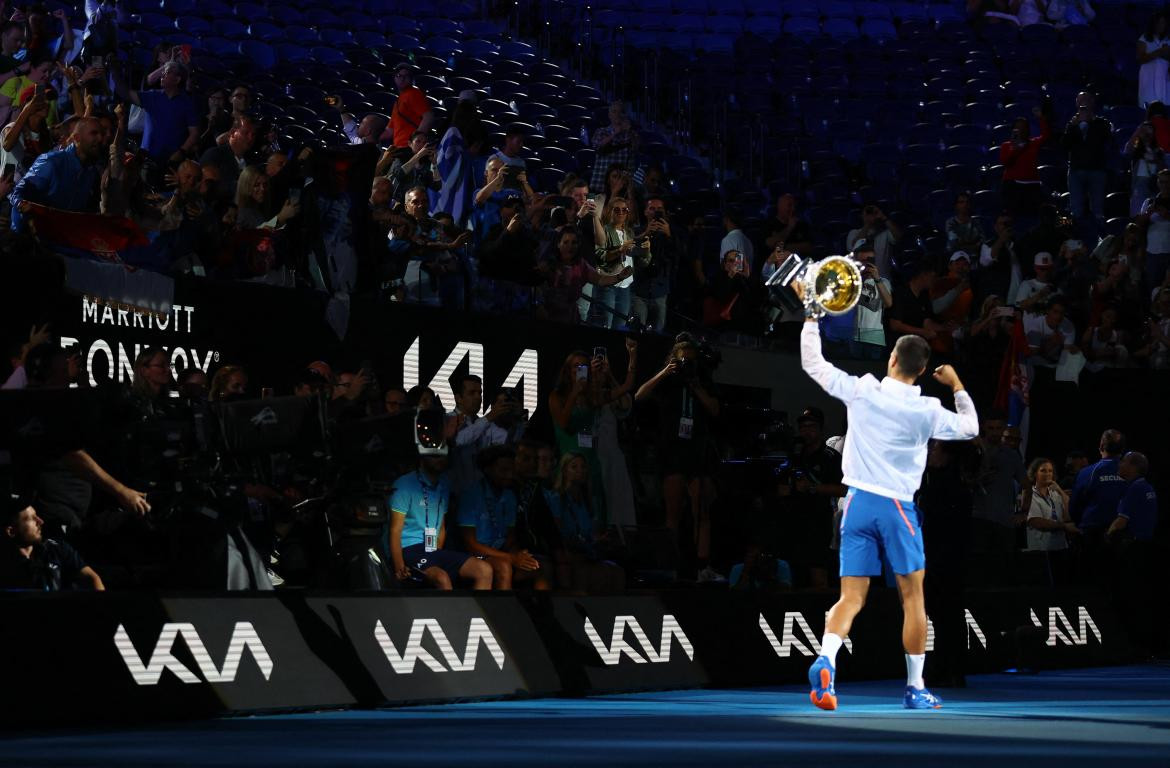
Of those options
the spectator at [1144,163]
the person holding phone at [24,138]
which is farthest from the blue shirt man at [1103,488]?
the person holding phone at [24,138]

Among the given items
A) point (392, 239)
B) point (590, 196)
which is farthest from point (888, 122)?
point (392, 239)

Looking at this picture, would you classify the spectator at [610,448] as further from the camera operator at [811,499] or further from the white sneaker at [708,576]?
the camera operator at [811,499]

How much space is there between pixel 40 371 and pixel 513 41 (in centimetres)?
2009

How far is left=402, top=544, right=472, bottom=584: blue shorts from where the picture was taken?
42.1 feet

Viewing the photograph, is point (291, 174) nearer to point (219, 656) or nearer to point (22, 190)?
point (22, 190)

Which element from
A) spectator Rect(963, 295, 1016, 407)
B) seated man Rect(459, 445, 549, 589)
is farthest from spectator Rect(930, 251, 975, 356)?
seated man Rect(459, 445, 549, 589)

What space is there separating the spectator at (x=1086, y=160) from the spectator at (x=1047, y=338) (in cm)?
377

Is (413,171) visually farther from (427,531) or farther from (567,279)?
(427,531)

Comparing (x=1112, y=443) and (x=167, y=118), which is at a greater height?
(x=167, y=118)

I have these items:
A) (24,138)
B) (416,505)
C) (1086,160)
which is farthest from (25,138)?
(1086,160)

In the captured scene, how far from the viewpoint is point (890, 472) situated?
34.1 ft

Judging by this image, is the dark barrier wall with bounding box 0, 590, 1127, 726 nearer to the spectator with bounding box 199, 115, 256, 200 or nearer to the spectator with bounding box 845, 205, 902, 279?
the spectator with bounding box 199, 115, 256, 200

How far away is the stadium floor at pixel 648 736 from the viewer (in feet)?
24.0

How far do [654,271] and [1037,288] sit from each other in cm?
570
